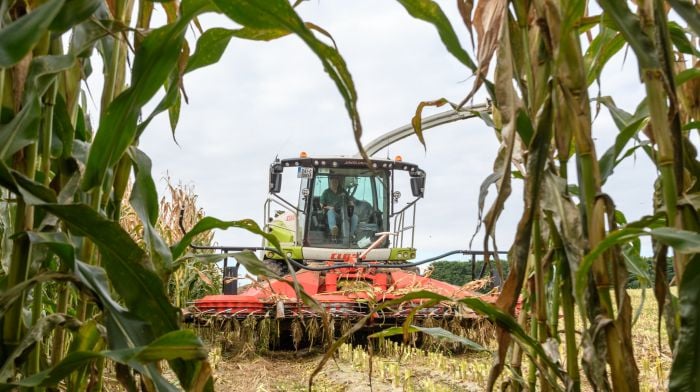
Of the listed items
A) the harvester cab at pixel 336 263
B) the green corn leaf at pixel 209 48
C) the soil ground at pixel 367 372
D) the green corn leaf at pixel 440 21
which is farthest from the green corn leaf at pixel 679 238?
the harvester cab at pixel 336 263

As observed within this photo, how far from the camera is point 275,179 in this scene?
234 inches

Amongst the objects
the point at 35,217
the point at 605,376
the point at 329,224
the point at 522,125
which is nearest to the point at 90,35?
the point at 35,217

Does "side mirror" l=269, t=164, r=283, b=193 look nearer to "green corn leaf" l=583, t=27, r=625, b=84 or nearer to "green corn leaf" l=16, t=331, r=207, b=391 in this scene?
"green corn leaf" l=583, t=27, r=625, b=84

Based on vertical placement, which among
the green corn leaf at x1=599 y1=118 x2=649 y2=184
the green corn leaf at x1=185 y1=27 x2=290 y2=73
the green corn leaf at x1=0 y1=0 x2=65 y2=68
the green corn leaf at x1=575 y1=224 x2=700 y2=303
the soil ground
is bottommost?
the soil ground

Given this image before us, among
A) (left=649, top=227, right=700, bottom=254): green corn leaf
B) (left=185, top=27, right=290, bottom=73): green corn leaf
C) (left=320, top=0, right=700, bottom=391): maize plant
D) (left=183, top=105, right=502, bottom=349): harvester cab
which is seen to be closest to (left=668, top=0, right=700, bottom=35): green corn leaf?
(left=320, top=0, right=700, bottom=391): maize plant

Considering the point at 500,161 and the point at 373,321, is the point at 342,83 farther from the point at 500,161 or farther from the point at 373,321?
the point at 373,321

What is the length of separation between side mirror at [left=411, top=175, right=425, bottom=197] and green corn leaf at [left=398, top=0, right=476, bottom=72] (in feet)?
17.4

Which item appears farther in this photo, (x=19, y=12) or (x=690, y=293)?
(x=19, y=12)

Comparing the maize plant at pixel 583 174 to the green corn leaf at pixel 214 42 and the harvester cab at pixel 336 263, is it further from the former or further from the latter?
the harvester cab at pixel 336 263

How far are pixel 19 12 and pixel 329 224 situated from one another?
18.0ft

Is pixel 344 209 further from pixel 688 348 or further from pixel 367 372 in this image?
pixel 688 348

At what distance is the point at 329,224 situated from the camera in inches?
249

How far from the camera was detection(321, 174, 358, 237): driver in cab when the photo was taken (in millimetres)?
6308

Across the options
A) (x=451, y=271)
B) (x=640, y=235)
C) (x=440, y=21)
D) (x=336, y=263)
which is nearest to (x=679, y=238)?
(x=640, y=235)
